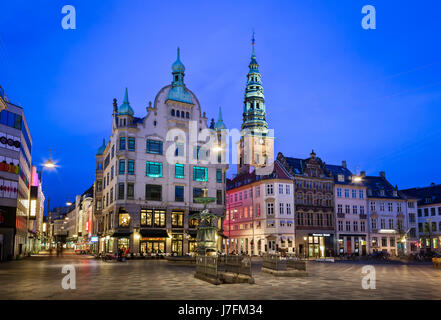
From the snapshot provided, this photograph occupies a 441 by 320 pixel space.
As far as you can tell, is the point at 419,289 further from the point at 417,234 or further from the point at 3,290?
the point at 417,234

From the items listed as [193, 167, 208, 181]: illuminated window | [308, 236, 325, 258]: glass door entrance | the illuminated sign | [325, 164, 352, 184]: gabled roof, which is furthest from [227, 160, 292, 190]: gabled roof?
the illuminated sign

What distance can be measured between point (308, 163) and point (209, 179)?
2197 centimetres

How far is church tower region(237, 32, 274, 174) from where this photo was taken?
355ft

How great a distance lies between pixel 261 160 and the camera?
110m

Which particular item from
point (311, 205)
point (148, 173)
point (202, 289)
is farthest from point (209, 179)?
point (202, 289)

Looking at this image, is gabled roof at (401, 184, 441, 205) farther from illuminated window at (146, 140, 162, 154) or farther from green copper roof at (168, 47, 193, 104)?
illuminated window at (146, 140, 162, 154)

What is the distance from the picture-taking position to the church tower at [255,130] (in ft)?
355

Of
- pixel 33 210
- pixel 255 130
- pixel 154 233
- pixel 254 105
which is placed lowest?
pixel 154 233

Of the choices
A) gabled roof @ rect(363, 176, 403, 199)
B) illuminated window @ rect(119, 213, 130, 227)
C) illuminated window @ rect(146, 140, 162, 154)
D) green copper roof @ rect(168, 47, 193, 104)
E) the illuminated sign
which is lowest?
illuminated window @ rect(119, 213, 130, 227)

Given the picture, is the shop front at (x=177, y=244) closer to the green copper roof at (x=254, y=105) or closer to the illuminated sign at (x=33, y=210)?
the illuminated sign at (x=33, y=210)

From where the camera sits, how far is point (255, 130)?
108750mm

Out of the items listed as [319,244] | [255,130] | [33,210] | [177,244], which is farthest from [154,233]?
[255,130]

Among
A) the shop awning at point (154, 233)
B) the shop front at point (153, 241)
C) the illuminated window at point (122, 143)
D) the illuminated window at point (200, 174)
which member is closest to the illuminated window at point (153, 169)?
the illuminated window at point (122, 143)

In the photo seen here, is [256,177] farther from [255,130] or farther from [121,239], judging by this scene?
[255,130]
